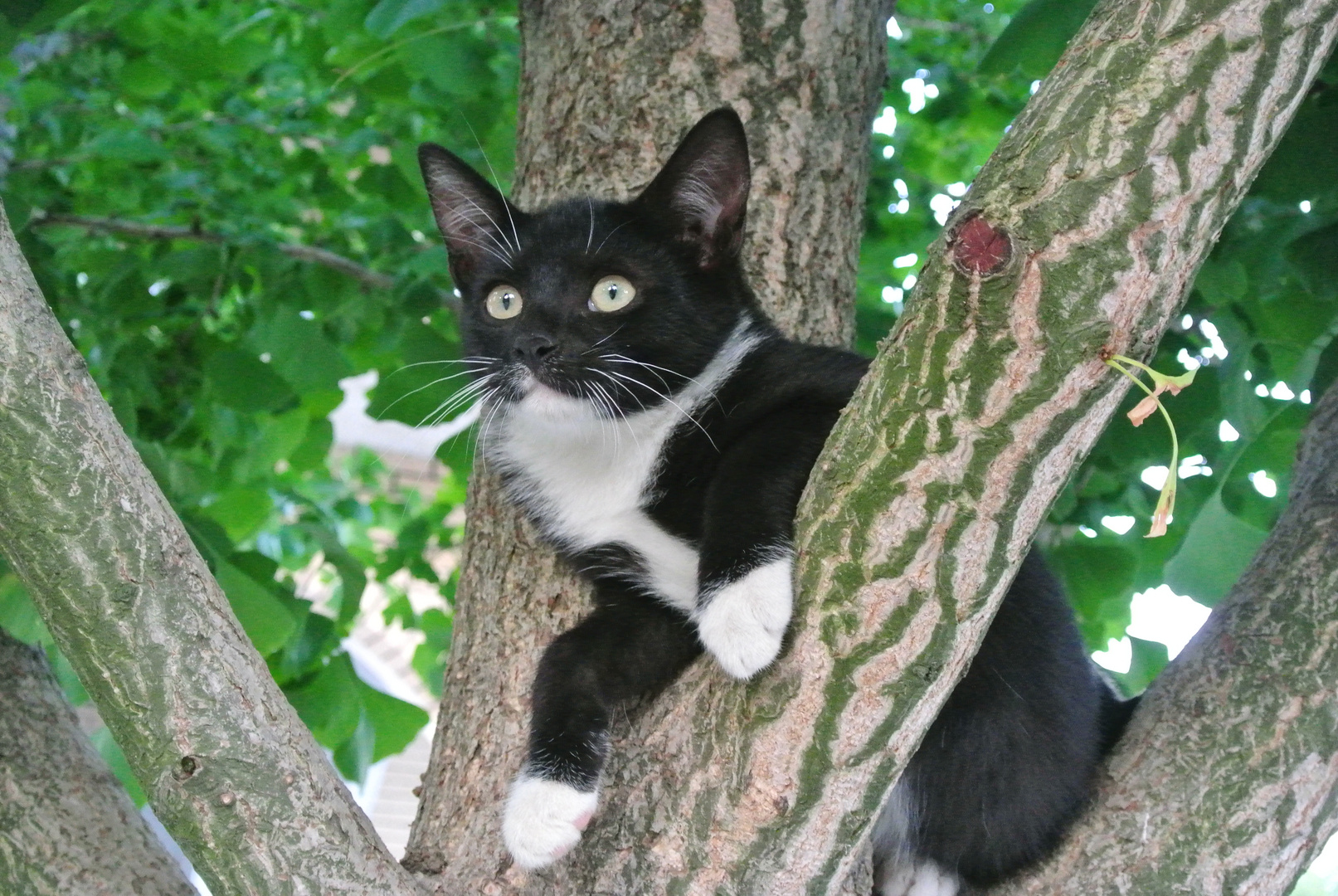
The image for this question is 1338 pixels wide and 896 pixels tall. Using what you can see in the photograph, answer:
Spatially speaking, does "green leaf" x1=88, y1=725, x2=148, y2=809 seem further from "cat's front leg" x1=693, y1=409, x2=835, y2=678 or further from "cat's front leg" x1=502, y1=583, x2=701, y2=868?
"cat's front leg" x1=693, y1=409, x2=835, y2=678

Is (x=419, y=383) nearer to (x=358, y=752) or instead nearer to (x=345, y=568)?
(x=345, y=568)

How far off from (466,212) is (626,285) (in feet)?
1.51

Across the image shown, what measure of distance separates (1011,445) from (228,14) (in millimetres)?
3684

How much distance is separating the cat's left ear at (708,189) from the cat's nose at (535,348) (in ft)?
1.16

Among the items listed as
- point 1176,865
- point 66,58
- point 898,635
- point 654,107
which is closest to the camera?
A: point 898,635

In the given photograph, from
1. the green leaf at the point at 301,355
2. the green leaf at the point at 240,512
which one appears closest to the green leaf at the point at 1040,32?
the green leaf at the point at 301,355

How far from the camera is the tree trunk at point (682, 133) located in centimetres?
230

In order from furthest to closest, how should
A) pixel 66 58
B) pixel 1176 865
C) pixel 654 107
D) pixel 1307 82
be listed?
pixel 66 58
pixel 654 107
pixel 1176 865
pixel 1307 82

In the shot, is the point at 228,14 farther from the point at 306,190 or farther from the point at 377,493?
the point at 377,493

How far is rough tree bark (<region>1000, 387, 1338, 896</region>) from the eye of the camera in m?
1.77

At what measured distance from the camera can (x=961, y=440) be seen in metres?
1.31

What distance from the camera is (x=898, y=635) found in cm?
140

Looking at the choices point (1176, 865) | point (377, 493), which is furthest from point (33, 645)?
point (377, 493)

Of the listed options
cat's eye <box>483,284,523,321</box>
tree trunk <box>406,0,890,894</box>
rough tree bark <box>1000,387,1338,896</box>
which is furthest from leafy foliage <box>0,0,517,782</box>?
rough tree bark <box>1000,387,1338,896</box>
